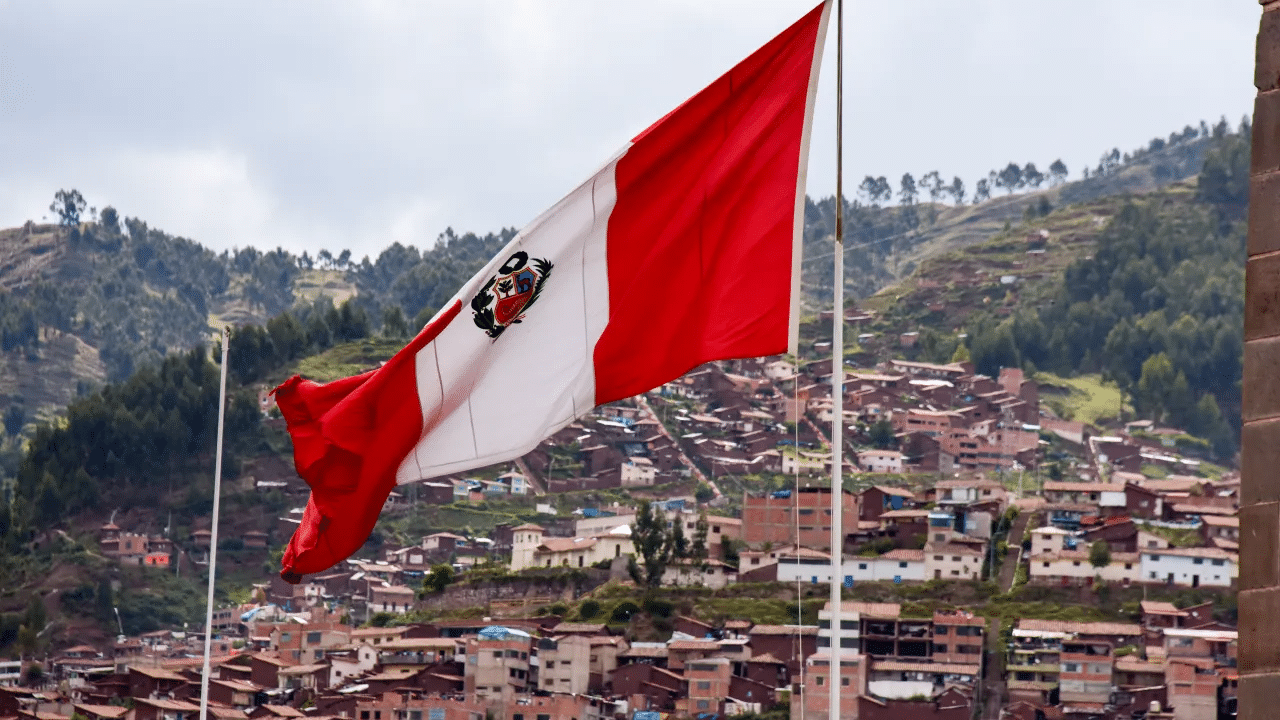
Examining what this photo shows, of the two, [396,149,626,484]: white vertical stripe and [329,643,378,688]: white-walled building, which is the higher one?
[396,149,626,484]: white vertical stripe

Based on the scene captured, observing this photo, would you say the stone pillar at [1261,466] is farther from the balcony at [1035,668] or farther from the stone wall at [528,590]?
the stone wall at [528,590]

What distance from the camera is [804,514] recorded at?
68562 millimetres

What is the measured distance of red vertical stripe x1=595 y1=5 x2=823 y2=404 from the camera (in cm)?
765

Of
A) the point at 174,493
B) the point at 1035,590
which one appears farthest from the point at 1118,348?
the point at 1035,590

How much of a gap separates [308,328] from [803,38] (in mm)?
101002

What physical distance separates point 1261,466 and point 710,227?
3.26m

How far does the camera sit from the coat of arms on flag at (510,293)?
7906 mm

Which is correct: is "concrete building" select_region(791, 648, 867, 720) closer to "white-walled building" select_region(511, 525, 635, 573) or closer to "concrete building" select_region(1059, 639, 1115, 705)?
"concrete building" select_region(1059, 639, 1115, 705)

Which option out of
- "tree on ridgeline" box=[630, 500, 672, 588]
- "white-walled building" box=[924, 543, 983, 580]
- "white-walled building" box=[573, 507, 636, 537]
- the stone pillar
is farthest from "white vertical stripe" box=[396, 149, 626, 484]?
"white-walled building" box=[573, 507, 636, 537]

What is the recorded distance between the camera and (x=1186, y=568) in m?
63.0

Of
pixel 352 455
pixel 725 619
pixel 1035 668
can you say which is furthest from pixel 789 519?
pixel 352 455

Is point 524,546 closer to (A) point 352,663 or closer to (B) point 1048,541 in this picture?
(A) point 352,663

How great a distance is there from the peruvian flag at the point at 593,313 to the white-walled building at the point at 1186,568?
5660 centimetres

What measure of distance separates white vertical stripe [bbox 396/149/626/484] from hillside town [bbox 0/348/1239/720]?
29.3 m
